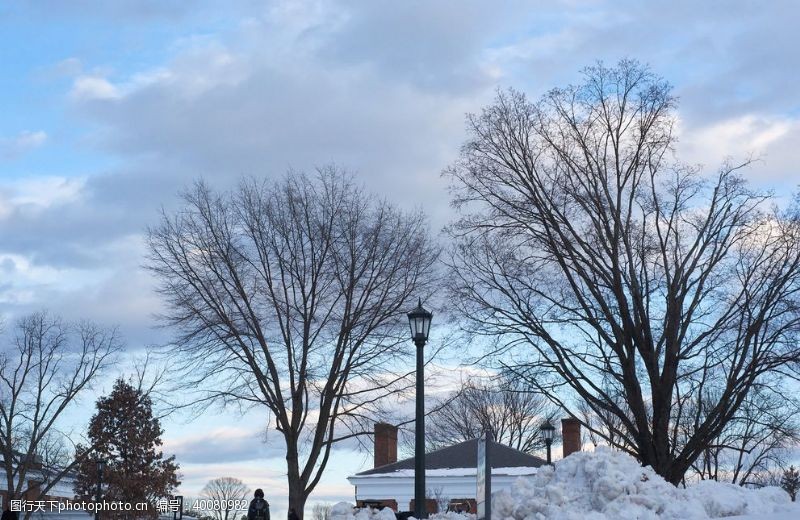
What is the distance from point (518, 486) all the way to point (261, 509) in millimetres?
8196

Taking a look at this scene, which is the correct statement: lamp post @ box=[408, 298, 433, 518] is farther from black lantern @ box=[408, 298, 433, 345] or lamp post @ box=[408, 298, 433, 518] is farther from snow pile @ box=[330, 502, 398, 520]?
snow pile @ box=[330, 502, 398, 520]

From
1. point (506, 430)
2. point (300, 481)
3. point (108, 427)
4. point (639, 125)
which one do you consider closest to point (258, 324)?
point (300, 481)

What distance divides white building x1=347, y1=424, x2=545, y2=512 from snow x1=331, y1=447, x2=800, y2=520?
1159 inches

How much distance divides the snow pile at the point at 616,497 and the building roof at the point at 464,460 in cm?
3175

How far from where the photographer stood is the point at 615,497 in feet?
47.7

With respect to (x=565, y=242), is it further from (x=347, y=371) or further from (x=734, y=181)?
(x=347, y=371)

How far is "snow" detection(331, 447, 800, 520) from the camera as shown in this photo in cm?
1370

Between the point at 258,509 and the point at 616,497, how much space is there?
32.5ft

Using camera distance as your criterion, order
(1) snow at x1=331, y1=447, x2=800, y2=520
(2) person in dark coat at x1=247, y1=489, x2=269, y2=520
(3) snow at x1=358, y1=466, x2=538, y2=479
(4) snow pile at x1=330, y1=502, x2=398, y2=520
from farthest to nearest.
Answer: (3) snow at x1=358, y1=466, x2=538, y2=479 → (2) person in dark coat at x1=247, y1=489, x2=269, y2=520 → (4) snow pile at x1=330, y1=502, x2=398, y2=520 → (1) snow at x1=331, y1=447, x2=800, y2=520

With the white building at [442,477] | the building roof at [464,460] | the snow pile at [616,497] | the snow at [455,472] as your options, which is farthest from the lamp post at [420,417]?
the building roof at [464,460]

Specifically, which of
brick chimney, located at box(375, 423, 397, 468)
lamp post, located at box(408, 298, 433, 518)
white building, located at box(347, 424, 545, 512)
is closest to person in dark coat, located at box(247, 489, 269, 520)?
lamp post, located at box(408, 298, 433, 518)

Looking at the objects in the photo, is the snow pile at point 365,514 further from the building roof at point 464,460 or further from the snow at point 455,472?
the building roof at point 464,460

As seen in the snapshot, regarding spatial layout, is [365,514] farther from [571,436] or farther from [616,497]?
[571,436]

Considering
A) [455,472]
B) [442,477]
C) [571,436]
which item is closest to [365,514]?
[442,477]
